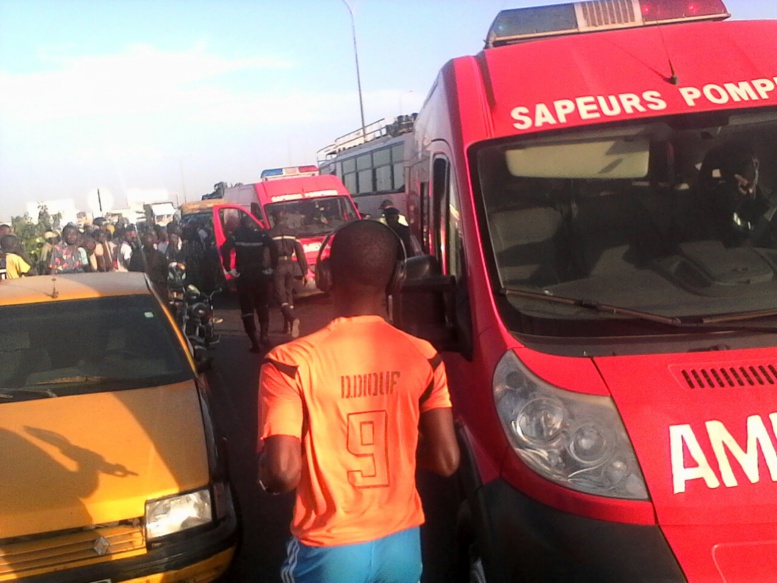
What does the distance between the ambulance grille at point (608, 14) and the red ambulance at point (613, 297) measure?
0.01 meters

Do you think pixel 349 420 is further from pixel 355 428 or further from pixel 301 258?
pixel 301 258

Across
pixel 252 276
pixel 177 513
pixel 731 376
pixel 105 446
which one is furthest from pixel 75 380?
pixel 252 276

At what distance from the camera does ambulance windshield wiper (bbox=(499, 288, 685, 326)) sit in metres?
2.95

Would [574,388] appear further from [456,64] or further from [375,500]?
[456,64]

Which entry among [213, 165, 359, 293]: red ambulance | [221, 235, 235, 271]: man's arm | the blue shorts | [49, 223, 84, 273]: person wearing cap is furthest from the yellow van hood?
[213, 165, 359, 293]: red ambulance

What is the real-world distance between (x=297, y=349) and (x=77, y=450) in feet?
6.74

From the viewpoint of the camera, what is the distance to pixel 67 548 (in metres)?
3.33

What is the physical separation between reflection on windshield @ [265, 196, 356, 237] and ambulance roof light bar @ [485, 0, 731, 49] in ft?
39.9

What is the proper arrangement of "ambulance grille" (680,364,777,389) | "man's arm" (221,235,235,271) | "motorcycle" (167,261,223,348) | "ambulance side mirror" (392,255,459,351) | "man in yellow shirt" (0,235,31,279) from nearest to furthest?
"ambulance grille" (680,364,777,389) < "ambulance side mirror" (392,255,459,351) < "motorcycle" (167,261,223,348) < "man in yellow shirt" (0,235,31,279) < "man's arm" (221,235,235,271)

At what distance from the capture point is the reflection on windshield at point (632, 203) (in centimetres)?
338

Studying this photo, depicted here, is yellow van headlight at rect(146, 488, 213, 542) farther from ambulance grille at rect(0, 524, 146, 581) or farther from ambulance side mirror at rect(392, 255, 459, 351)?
ambulance side mirror at rect(392, 255, 459, 351)

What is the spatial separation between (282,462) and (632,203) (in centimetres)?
217

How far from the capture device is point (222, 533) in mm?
3641

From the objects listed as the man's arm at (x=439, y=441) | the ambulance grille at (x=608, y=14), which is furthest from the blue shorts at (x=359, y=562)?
the ambulance grille at (x=608, y=14)
